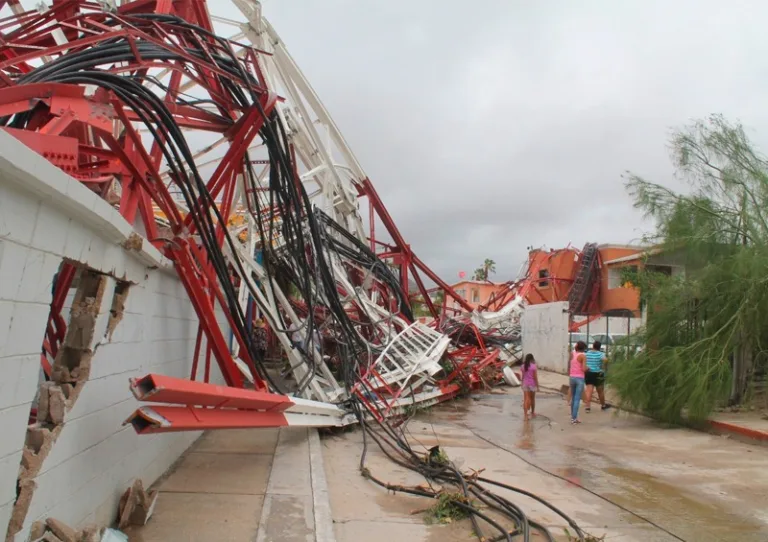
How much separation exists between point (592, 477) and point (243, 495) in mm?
4246

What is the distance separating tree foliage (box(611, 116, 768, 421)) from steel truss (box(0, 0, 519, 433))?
4073mm

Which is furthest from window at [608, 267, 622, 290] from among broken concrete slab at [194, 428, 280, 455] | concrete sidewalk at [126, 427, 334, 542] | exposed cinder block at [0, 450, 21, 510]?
exposed cinder block at [0, 450, 21, 510]

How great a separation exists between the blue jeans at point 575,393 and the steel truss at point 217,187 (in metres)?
2.60

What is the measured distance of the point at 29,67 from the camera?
A: 6.13m

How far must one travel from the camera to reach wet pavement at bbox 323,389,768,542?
5.31 metres

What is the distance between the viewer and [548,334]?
20.1 meters

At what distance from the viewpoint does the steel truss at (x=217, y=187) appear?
421cm

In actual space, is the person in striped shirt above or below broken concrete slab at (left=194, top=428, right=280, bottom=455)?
above

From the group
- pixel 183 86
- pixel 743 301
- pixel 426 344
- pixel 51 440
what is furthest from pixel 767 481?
pixel 183 86

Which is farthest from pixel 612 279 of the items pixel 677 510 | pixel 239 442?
pixel 239 442

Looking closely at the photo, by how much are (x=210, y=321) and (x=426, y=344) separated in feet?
21.8

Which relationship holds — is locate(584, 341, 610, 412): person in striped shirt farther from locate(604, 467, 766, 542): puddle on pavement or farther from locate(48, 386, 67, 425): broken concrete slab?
locate(48, 386, 67, 425): broken concrete slab

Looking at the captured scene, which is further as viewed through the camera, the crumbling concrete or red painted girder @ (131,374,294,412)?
red painted girder @ (131,374,294,412)

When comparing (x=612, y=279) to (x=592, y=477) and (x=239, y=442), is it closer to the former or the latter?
(x=592, y=477)
